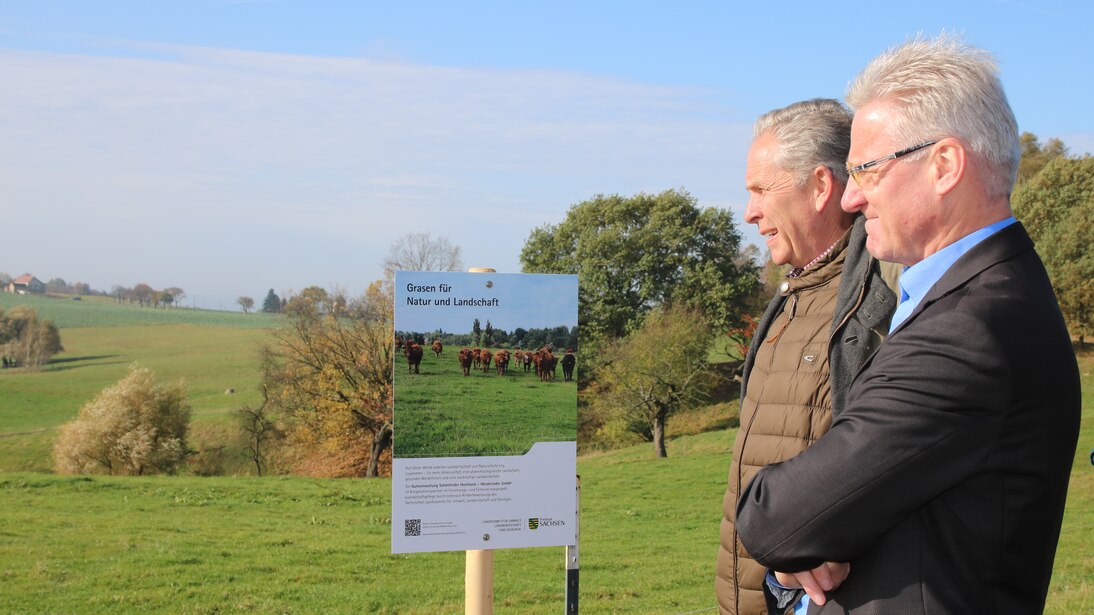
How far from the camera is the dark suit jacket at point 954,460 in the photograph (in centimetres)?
148

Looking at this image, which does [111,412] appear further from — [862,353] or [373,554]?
[862,353]

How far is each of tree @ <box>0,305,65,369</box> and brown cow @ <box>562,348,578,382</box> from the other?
4863 centimetres

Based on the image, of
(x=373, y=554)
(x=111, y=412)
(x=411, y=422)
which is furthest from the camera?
(x=111, y=412)

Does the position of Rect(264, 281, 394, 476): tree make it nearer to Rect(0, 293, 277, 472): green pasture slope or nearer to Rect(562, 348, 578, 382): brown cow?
Rect(0, 293, 277, 472): green pasture slope

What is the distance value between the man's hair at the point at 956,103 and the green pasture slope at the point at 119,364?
119 ft

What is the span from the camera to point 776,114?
303cm

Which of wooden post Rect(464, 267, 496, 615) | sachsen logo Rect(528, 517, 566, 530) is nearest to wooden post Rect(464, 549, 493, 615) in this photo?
wooden post Rect(464, 267, 496, 615)

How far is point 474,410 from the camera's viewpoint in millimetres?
4875

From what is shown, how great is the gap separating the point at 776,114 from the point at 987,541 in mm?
1828

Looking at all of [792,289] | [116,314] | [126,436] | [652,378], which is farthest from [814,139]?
[116,314]

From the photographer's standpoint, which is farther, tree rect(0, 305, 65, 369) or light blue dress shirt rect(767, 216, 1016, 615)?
tree rect(0, 305, 65, 369)

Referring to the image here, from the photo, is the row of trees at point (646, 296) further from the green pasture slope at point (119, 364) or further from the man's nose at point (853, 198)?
the man's nose at point (853, 198)

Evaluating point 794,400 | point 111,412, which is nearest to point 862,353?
point 794,400

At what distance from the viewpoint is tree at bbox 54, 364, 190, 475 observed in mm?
30781
